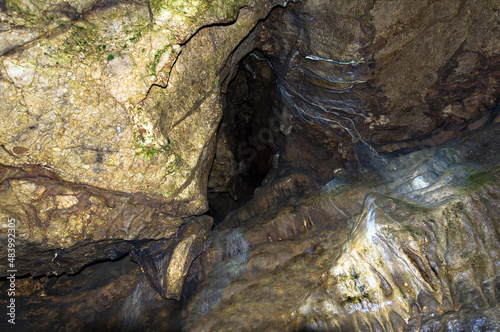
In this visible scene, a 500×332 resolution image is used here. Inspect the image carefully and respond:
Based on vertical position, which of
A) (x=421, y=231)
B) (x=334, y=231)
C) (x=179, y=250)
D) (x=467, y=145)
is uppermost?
→ (x=467, y=145)

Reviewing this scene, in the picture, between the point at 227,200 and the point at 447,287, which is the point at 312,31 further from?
the point at 227,200

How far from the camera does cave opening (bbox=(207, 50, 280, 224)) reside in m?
5.88

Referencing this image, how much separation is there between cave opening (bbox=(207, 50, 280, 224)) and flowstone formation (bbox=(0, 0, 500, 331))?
24.1 inches

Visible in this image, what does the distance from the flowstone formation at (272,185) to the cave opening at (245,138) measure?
612 mm

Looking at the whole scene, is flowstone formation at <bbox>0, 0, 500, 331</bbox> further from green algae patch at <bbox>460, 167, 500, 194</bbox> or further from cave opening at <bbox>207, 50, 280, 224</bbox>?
cave opening at <bbox>207, 50, 280, 224</bbox>

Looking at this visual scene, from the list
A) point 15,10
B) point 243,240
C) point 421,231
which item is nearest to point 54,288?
point 243,240

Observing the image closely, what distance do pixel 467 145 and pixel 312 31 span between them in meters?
2.52

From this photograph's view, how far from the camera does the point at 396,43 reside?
12.5ft

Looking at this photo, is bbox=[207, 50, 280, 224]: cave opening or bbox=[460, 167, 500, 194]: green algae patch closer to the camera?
bbox=[460, 167, 500, 194]: green algae patch

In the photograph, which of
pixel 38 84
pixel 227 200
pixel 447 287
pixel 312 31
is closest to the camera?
pixel 447 287

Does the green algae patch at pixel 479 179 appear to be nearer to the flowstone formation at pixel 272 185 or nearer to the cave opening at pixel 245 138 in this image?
the flowstone formation at pixel 272 185

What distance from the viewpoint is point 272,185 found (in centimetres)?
536

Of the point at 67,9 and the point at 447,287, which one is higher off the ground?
the point at 67,9

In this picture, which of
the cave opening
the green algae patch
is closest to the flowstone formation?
the green algae patch
